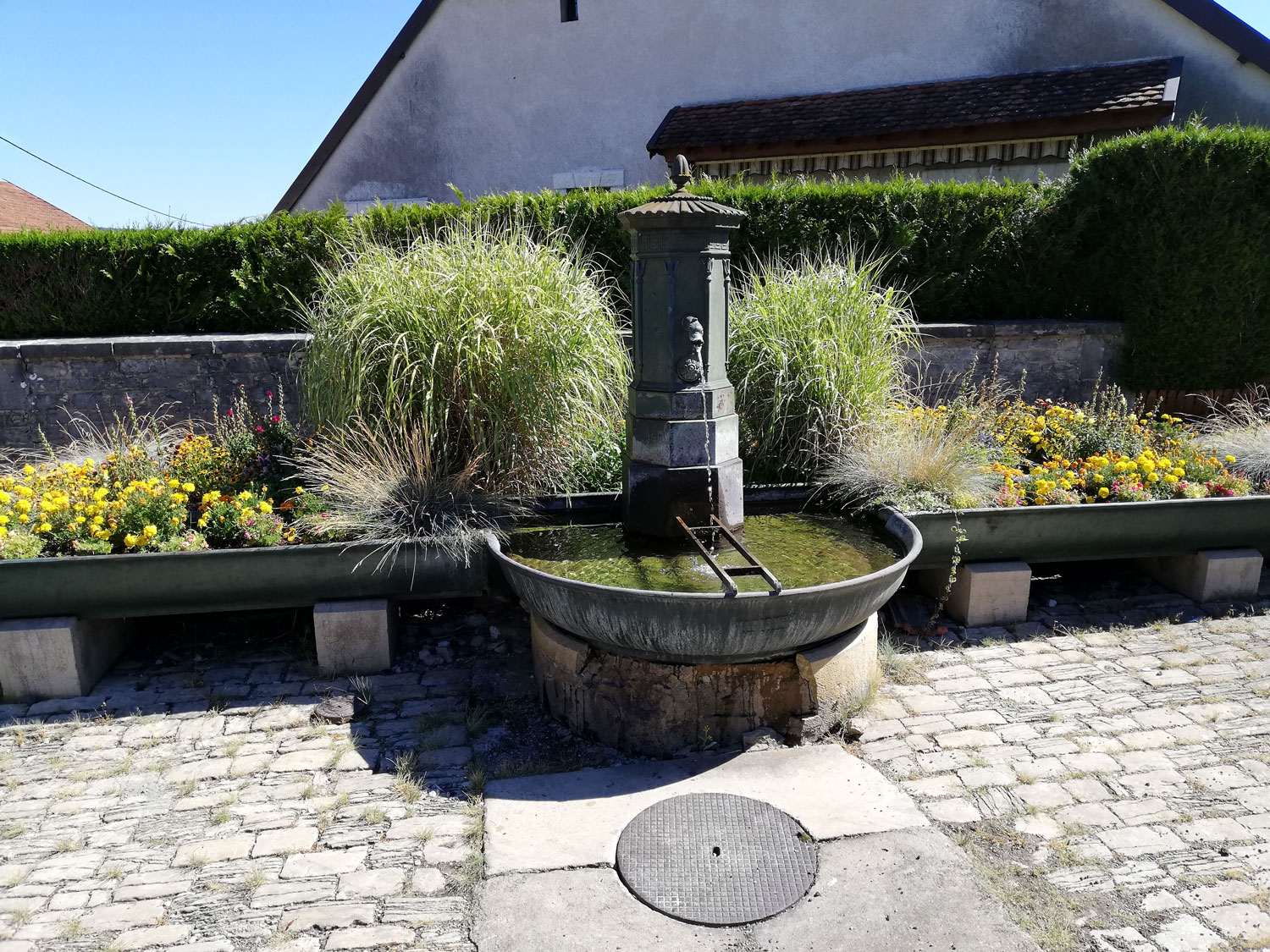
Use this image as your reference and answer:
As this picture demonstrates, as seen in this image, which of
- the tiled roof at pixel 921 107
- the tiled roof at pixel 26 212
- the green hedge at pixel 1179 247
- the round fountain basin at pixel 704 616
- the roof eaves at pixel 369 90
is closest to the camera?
the round fountain basin at pixel 704 616

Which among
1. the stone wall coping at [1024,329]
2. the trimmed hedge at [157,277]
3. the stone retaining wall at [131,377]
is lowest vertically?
the stone retaining wall at [131,377]

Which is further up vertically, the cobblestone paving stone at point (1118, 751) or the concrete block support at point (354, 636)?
the concrete block support at point (354, 636)

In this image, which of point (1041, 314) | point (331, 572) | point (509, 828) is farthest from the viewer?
point (1041, 314)

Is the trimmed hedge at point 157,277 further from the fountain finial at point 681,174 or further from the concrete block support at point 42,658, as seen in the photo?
the fountain finial at point 681,174

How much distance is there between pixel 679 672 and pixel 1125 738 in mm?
1916

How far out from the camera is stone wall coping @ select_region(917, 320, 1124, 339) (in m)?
6.89

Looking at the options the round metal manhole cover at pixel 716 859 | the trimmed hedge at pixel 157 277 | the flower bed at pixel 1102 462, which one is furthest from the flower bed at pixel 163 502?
the flower bed at pixel 1102 462

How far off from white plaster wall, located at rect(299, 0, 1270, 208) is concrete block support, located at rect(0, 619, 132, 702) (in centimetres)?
974

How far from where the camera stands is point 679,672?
3.52m

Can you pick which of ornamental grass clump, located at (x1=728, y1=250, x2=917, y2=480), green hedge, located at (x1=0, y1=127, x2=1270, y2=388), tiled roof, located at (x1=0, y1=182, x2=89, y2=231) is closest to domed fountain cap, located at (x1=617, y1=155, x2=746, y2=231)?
ornamental grass clump, located at (x1=728, y1=250, x2=917, y2=480)

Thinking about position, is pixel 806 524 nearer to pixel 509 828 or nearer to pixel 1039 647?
pixel 1039 647

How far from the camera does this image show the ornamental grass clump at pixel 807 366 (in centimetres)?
521

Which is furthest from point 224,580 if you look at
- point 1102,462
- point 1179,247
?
point 1179,247

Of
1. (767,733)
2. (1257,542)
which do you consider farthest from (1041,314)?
(767,733)
